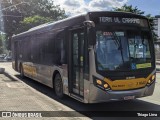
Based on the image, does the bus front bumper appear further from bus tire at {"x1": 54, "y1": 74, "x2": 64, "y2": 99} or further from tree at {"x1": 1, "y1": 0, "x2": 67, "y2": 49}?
tree at {"x1": 1, "y1": 0, "x2": 67, "y2": 49}

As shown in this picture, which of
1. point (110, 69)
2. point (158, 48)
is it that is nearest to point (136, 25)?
point (110, 69)

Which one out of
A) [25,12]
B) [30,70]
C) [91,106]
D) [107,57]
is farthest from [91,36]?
[25,12]

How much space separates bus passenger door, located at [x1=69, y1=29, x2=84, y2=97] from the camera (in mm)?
9289

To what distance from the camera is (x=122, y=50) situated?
8.95 meters

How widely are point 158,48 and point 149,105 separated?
4884cm

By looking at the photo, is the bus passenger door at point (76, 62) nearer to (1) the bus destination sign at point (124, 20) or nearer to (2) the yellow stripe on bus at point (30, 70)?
(1) the bus destination sign at point (124, 20)

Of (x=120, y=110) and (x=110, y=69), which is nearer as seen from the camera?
(x=110, y=69)

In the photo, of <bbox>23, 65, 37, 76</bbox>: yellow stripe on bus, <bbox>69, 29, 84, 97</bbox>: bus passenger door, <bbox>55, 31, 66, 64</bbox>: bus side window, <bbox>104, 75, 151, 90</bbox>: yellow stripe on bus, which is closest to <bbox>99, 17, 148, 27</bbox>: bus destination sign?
<bbox>69, 29, 84, 97</bbox>: bus passenger door

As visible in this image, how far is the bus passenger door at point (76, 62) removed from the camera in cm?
929

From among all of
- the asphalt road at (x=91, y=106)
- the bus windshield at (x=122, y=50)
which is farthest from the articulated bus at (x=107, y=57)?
the asphalt road at (x=91, y=106)

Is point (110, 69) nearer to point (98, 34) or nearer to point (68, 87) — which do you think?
point (98, 34)

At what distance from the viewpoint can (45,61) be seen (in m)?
13.0

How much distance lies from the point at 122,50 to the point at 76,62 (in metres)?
1.51

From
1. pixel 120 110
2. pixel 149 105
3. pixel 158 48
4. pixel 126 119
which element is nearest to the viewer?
pixel 126 119
